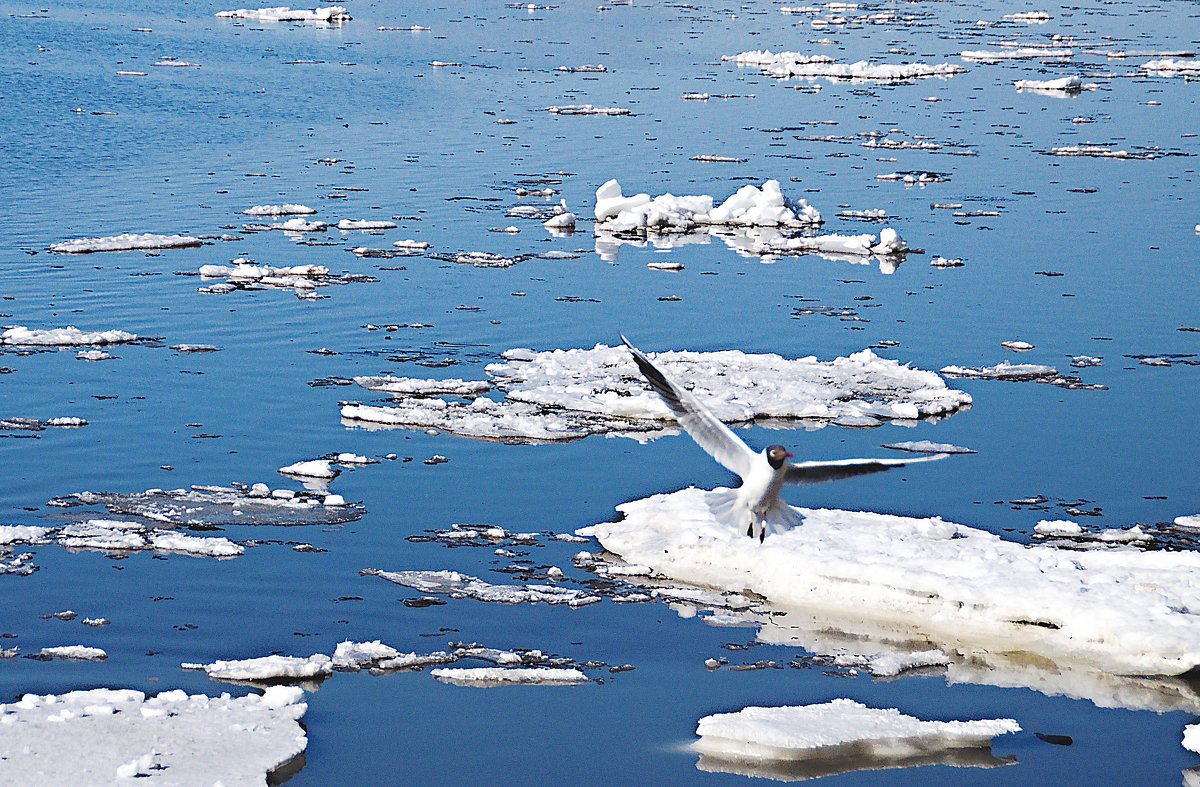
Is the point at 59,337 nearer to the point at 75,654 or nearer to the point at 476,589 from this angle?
the point at 75,654

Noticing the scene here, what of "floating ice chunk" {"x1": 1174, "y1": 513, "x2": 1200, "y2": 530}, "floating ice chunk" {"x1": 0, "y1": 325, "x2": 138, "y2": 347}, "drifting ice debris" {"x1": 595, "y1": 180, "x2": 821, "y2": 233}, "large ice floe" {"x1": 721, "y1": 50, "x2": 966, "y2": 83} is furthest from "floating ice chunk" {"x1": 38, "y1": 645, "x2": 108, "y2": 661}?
"large ice floe" {"x1": 721, "y1": 50, "x2": 966, "y2": 83}

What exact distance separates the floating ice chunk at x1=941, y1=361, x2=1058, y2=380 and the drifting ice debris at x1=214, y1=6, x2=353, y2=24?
46.7 metres

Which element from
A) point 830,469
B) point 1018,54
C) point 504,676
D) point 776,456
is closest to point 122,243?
point 504,676

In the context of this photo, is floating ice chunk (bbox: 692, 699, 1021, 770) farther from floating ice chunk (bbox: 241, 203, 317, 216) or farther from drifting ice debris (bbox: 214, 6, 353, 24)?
drifting ice debris (bbox: 214, 6, 353, 24)

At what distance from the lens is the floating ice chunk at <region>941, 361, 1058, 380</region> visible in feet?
51.6

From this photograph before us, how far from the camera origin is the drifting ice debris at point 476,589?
10125mm

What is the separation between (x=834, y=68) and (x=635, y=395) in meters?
30.7

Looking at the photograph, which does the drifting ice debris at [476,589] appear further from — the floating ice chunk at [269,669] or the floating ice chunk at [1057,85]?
the floating ice chunk at [1057,85]

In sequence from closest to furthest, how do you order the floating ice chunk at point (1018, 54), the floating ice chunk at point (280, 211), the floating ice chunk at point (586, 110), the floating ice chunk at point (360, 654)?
1. the floating ice chunk at point (360, 654)
2. the floating ice chunk at point (280, 211)
3. the floating ice chunk at point (586, 110)
4. the floating ice chunk at point (1018, 54)

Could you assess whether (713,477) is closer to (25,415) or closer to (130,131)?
(25,415)

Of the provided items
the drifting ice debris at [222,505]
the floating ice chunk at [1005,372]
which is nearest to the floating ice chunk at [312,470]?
the drifting ice debris at [222,505]

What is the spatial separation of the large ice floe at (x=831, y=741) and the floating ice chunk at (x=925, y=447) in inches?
190

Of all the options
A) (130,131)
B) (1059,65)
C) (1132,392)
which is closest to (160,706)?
(1132,392)

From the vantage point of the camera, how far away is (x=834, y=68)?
42.8 meters
